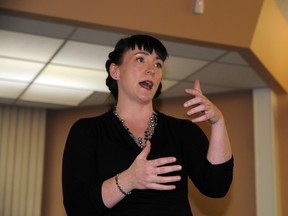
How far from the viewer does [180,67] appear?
4445mm

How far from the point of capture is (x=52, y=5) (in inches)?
125

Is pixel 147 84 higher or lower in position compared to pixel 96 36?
lower

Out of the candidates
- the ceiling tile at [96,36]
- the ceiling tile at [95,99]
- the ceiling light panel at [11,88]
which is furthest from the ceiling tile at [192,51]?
the ceiling light panel at [11,88]

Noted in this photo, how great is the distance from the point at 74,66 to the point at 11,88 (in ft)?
3.74

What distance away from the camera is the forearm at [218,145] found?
1.33 meters

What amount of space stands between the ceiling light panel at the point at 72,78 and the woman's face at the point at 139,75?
3.02 meters

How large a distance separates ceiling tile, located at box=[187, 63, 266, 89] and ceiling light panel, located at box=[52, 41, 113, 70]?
1.03 metres

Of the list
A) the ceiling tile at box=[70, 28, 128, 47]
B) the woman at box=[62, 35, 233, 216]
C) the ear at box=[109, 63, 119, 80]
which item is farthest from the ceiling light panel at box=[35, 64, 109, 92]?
the woman at box=[62, 35, 233, 216]

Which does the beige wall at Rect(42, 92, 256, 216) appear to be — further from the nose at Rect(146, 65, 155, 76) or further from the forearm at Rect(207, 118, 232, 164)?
the forearm at Rect(207, 118, 232, 164)

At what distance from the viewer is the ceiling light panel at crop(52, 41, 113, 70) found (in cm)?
391

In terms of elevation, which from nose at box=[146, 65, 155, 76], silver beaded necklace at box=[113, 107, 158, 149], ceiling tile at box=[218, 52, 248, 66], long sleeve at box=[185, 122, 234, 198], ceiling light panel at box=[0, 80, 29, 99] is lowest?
long sleeve at box=[185, 122, 234, 198]

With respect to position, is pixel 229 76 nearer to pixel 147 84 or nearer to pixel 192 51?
pixel 192 51

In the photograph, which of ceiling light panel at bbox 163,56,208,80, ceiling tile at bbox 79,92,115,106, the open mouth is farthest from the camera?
ceiling tile at bbox 79,92,115,106

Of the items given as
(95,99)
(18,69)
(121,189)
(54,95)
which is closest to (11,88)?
(54,95)
